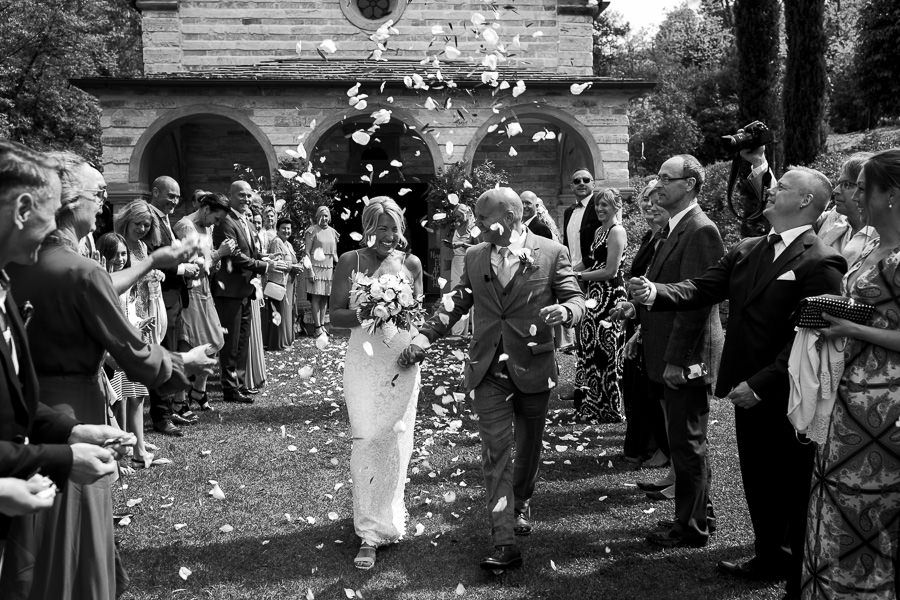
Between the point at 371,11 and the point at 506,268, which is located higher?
the point at 371,11

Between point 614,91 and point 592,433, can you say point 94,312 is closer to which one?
point 592,433

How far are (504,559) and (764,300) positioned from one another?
223 centimetres

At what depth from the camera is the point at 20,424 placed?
2.62 meters

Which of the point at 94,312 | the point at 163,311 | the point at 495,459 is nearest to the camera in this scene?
the point at 94,312

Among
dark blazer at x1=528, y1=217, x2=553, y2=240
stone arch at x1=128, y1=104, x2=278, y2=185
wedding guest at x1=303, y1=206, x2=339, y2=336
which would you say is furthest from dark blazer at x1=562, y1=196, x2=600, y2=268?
stone arch at x1=128, y1=104, x2=278, y2=185

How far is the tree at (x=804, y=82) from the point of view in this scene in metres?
20.1

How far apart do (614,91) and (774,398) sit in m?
15.9

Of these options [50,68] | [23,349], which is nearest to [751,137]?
[23,349]

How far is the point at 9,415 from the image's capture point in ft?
8.40

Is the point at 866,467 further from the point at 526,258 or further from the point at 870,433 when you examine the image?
the point at 526,258

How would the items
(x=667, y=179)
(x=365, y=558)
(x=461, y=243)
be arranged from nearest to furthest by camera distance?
(x=365, y=558), (x=667, y=179), (x=461, y=243)

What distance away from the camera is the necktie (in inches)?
203

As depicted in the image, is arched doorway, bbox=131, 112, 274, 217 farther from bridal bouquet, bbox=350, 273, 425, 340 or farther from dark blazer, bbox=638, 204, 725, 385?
dark blazer, bbox=638, 204, 725, 385

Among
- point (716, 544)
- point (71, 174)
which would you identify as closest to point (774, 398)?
point (716, 544)
